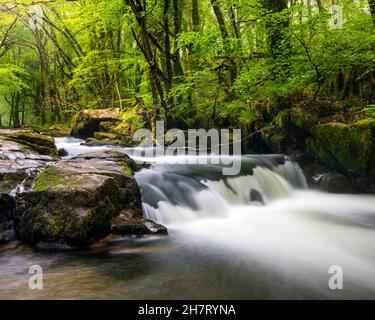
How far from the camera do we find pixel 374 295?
10.9 ft

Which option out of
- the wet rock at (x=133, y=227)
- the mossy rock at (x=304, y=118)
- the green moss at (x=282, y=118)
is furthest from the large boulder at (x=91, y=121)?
the wet rock at (x=133, y=227)

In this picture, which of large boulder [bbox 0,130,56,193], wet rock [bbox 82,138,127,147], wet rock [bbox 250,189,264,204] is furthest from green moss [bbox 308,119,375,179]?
wet rock [bbox 82,138,127,147]

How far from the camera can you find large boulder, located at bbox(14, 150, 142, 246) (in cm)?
455

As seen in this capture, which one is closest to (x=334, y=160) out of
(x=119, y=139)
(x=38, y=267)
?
(x=38, y=267)

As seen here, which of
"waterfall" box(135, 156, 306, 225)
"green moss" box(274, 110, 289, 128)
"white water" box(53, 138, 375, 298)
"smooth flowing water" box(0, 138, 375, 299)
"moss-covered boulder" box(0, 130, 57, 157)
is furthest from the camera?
"green moss" box(274, 110, 289, 128)

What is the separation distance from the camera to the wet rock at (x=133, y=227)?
5.02 m

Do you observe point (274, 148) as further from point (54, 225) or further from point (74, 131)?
point (74, 131)

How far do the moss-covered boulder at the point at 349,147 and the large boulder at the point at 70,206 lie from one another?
5.23 m

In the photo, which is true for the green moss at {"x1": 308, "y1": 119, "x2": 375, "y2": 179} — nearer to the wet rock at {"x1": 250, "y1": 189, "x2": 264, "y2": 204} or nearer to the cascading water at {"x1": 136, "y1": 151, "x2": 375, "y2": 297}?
the cascading water at {"x1": 136, "y1": 151, "x2": 375, "y2": 297}

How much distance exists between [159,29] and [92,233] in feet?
32.2

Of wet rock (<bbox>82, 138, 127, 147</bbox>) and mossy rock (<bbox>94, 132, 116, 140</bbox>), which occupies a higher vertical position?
mossy rock (<bbox>94, 132, 116, 140</bbox>)

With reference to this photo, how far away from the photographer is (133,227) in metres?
5.04

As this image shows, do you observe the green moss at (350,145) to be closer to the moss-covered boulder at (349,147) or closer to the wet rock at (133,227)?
the moss-covered boulder at (349,147)

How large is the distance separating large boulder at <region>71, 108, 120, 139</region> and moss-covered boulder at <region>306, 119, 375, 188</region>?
9.34 m
